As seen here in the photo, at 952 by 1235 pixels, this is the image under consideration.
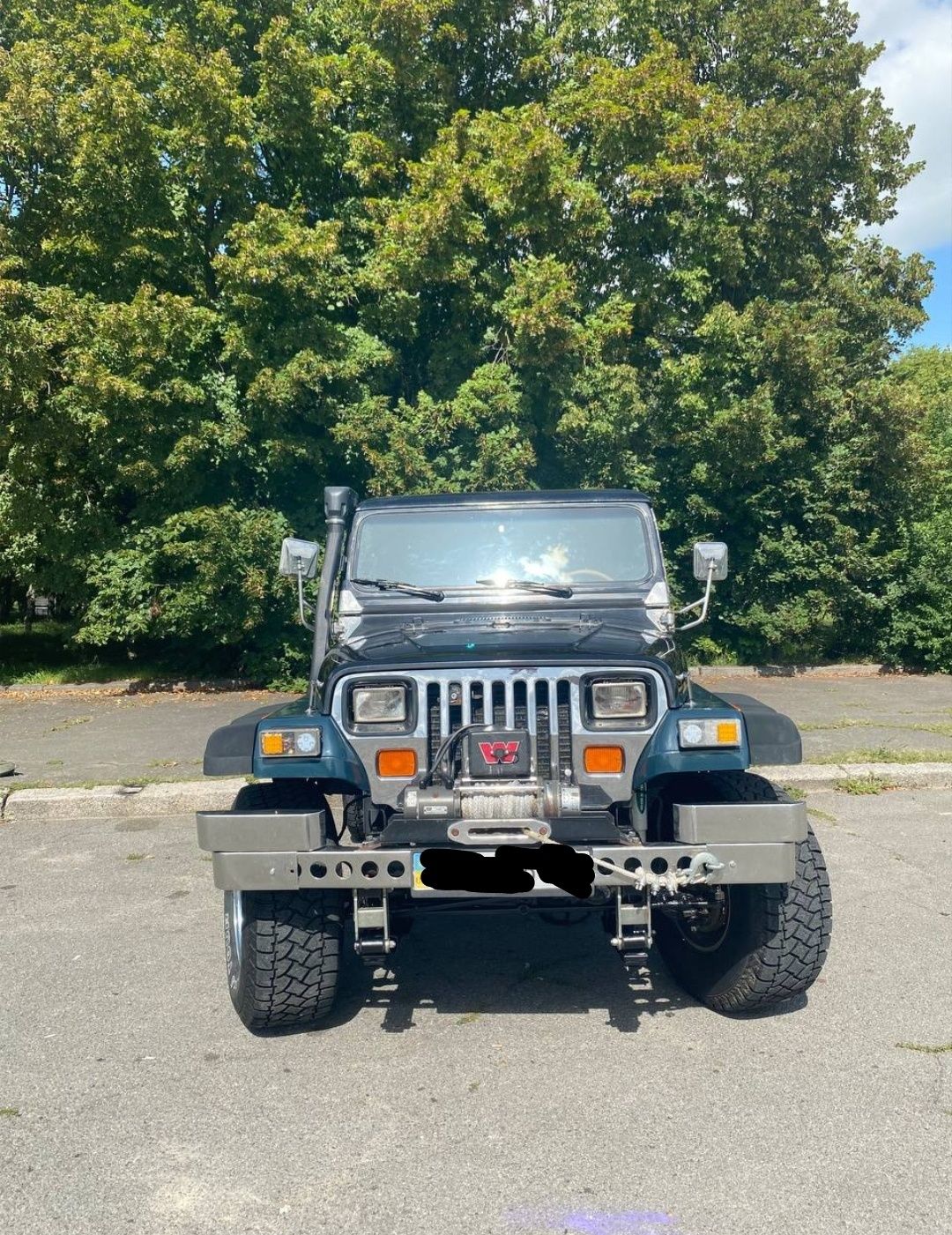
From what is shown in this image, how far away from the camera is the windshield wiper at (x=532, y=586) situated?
4.99 meters

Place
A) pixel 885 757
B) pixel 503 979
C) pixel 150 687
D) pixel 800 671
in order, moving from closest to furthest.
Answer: pixel 503 979
pixel 885 757
pixel 150 687
pixel 800 671

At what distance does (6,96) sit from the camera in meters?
12.4

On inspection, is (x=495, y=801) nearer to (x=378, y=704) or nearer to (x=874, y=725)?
(x=378, y=704)

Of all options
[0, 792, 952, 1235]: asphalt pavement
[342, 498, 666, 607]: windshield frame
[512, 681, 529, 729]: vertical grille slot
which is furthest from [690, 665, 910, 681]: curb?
[512, 681, 529, 729]: vertical grille slot

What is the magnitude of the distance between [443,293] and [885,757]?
8.55 metres

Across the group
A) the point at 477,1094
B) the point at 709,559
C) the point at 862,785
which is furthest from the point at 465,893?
the point at 862,785

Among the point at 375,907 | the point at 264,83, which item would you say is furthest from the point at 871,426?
the point at 375,907

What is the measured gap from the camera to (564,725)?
3.82m

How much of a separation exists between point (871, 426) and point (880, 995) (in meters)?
11.5

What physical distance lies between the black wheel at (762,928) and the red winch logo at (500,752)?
70cm

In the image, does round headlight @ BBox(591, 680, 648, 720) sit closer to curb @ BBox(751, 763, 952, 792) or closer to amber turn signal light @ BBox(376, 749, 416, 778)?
amber turn signal light @ BBox(376, 749, 416, 778)

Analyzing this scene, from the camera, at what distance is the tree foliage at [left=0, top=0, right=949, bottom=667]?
12266 mm

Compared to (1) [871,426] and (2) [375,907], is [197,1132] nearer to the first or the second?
(2) [375,907]

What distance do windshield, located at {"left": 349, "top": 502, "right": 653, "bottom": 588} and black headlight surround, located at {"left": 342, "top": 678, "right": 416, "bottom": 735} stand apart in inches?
54.1
